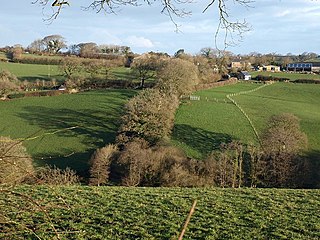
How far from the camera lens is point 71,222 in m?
8.02

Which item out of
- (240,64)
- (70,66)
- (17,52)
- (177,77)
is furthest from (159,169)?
(240,64)

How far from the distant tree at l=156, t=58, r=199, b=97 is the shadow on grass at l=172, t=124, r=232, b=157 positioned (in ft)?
20.0

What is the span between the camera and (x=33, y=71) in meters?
63.4

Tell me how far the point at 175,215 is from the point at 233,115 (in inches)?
1356

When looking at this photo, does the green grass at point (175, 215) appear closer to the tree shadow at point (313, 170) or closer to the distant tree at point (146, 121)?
the tree shadow at point (313, 170)

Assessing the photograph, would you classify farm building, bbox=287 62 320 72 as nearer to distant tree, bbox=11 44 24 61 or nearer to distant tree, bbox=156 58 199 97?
distant tree, bbox=156 58 199 97

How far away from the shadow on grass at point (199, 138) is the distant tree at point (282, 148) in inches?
175

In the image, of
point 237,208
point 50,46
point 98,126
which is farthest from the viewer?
point 50,46

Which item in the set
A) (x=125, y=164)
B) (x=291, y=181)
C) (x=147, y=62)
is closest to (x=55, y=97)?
(x=147, y=62)

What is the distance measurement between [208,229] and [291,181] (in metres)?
18.7

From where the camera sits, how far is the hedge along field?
31.4 metres

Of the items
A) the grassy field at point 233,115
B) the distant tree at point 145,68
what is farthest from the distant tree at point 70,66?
the grassy field at point 233,115

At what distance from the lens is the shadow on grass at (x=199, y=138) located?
105 ft

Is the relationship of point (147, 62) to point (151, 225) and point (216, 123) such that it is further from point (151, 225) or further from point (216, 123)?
point (151, 225)
